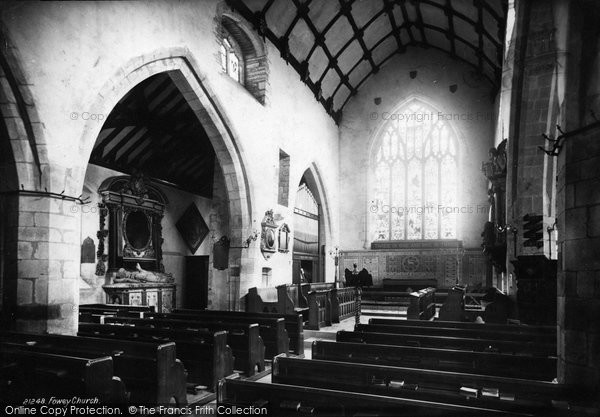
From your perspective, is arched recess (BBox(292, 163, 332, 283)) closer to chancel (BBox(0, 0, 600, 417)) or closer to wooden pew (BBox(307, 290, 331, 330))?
chancel (BBox(0, 0, 600, 417))

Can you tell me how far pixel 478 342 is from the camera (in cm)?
393

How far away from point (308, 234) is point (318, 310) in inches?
222

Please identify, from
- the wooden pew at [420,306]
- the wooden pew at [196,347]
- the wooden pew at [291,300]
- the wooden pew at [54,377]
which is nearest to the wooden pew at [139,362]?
the wooden pew at [54,377]

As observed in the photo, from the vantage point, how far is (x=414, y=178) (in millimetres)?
14922

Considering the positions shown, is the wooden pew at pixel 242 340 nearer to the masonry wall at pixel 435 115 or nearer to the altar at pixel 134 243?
the altar at pixel 134 243

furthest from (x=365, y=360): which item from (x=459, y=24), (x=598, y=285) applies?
(x=459, y=24)

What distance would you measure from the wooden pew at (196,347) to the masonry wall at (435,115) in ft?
36.4

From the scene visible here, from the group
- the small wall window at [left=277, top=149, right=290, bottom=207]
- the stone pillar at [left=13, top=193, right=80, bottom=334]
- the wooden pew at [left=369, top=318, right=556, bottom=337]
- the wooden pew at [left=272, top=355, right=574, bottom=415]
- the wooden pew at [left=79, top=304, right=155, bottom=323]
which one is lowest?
the wooden pew at [left=79, top=304, right=155, bottom=323]

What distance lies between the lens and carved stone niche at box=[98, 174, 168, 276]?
29.2 ft

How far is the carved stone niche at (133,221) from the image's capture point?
8891 millimetres

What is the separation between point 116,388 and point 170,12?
6095 millimetres

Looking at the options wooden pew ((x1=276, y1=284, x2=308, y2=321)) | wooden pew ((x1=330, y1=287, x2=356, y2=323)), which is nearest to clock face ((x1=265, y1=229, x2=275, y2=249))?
wooden pew ((x1=276, y1=284, x2=308, y2=321))

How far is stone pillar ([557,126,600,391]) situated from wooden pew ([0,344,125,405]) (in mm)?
2897

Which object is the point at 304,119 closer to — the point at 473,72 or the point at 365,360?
the point at 473,72
